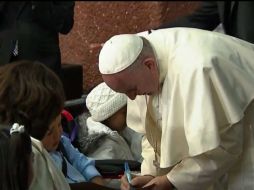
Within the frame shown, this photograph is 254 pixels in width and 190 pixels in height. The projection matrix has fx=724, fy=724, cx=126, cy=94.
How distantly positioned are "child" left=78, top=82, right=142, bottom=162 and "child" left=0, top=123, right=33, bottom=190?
127 cm

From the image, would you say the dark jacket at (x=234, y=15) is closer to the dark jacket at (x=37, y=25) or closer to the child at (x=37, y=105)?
the dark jacket at (x=37, y=25)

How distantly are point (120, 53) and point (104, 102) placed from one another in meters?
1.11

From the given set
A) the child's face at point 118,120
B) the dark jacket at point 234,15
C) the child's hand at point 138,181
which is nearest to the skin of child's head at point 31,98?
the child's hand at point 138,181

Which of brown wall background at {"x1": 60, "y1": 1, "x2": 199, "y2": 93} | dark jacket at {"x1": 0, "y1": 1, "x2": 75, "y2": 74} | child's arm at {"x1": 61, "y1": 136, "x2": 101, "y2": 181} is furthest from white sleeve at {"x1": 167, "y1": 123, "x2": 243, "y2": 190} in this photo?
brown wall background at {"x1": 60, "y1": 1, "x2": 199, "y2": 93}

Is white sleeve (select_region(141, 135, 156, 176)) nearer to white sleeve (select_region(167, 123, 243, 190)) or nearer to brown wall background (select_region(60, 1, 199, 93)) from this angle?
white sleeve (select_region(167, 123, 243, 190))

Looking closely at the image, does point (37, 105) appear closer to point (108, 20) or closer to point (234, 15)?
point (234, 15)

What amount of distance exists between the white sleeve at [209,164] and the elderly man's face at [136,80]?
1.00 ft

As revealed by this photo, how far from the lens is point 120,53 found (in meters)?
2.52

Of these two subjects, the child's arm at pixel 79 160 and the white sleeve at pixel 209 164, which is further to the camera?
the child's arm at pixel 79 160

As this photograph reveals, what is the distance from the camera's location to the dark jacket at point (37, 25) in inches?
146

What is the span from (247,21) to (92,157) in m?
1.04

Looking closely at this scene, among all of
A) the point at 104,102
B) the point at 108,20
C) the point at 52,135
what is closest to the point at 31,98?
the point at 52,135

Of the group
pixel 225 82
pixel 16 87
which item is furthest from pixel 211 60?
pixel 16 87

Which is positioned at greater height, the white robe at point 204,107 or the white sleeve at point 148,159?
the white robe at point 204,107
